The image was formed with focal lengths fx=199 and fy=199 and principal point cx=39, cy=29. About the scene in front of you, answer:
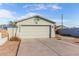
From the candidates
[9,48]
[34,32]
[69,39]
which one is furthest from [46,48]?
[9,48]

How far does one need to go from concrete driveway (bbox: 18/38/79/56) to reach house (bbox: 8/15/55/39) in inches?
14.3

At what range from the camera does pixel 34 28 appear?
1027 cm

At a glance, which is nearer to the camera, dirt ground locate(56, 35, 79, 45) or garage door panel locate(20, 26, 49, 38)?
dirt ground locate(56, 35, 79, 45)

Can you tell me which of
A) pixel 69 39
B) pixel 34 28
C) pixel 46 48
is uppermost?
pixel 34 28

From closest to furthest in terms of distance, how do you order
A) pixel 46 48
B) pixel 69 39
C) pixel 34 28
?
pixel 46 48 → pixel 69 39 → pixel 34 28

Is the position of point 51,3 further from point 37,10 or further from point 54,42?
point 54,42

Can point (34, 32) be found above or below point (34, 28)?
below

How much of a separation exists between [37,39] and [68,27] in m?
1.64

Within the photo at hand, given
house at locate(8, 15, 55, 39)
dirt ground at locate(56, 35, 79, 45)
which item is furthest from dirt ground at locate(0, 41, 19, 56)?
dirt ground at locate(56, 35, 79, 45)

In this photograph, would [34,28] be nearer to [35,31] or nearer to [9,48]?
[35,31]

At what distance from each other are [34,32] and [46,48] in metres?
1.37

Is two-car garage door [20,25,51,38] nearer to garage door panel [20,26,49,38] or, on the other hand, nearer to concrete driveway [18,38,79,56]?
garage door panel [20,26,49,38]

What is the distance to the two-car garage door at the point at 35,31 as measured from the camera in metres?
9.99

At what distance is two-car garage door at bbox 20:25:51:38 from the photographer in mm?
9985
